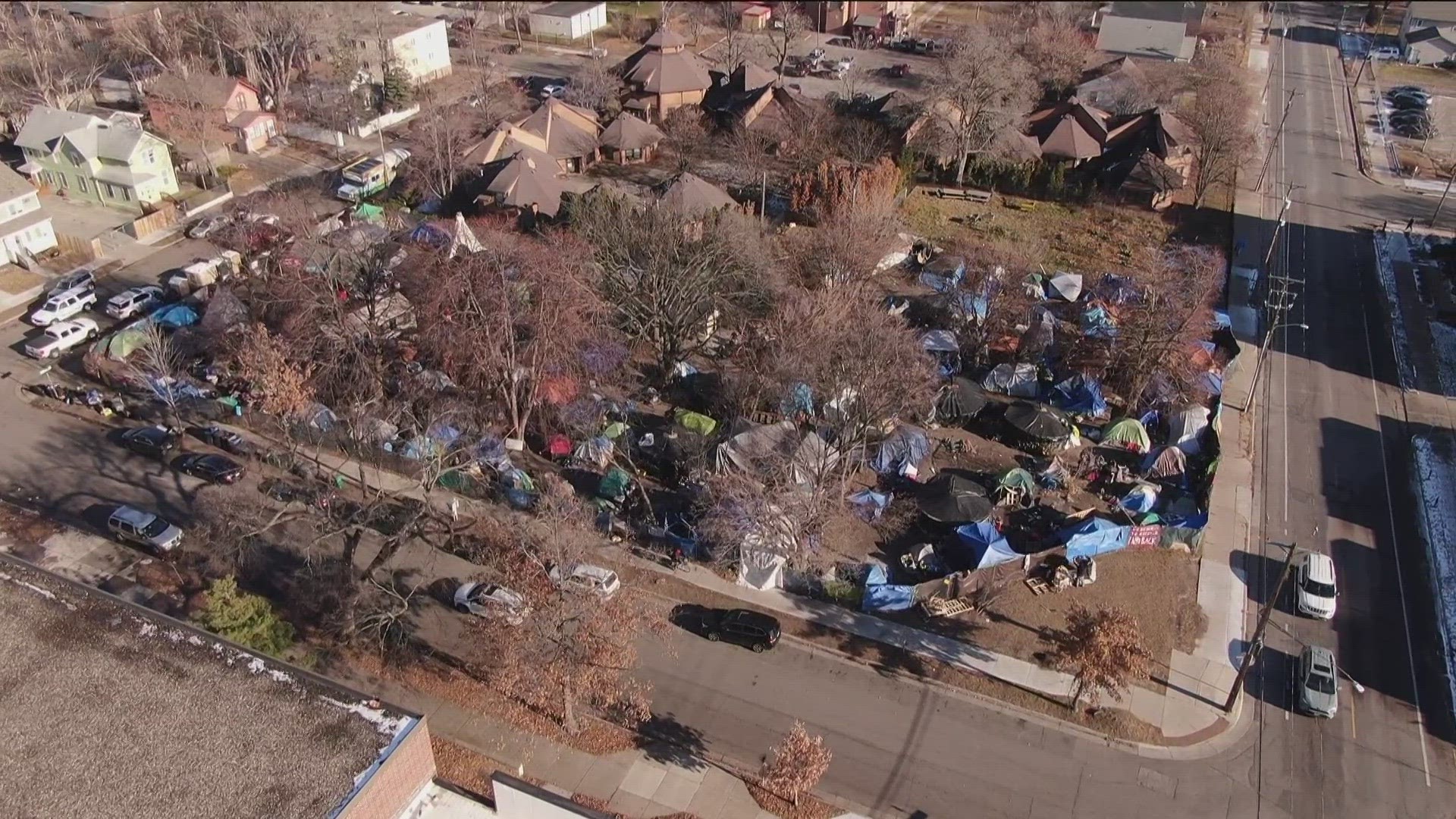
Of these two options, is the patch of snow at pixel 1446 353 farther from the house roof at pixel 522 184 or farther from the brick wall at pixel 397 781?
the brick wall at pixel 397 781

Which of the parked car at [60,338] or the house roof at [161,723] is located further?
the parked car at [60,338]

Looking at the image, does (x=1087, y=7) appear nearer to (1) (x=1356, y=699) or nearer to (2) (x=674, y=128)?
(2) (x=674, y=128)

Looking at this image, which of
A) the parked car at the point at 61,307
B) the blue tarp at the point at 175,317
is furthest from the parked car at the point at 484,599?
the parked car at the point at 61,307

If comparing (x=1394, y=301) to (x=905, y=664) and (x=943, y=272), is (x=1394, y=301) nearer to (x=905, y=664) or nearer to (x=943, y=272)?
(x=943, y=272)

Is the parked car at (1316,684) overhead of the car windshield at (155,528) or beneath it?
beneath

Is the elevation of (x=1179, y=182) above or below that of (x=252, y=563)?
above

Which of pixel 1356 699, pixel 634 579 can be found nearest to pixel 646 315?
pixel 634 579

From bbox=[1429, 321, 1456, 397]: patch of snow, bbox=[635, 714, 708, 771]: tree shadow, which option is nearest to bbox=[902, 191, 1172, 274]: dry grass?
bbox=[1429, 321, 1456, 397]: patch of snow
